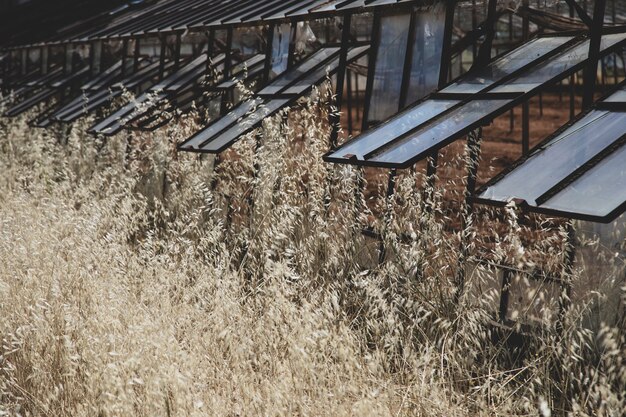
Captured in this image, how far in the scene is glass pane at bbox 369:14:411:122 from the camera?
582 cm


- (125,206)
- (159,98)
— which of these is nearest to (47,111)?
(159,98)

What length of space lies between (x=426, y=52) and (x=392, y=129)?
4.07ft

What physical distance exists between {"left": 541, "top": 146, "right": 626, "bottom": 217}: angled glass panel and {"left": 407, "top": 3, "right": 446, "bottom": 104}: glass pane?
2.32 metres

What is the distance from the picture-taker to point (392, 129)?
4.58m

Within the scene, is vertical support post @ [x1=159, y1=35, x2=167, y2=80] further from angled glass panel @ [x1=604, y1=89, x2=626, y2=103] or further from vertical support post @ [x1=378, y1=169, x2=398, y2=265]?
angled glass panel @ [x1=604, y1=89, x2=626, y2=103]

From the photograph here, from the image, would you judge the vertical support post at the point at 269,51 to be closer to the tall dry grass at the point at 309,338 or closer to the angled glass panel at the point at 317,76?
the angled glass panel at the point at 317,76

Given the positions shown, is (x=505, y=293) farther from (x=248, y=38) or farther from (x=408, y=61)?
(x=248, y=38)

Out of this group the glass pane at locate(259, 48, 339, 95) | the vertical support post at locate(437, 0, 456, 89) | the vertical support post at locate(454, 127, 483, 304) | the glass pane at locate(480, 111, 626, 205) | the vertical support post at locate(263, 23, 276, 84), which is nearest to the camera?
the glass pane at locate(480, 111, 626, 205)

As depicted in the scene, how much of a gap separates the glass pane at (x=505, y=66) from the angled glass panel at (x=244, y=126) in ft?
5.70

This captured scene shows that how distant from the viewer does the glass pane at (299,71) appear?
665 centimetres

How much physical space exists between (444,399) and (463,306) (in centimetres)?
62

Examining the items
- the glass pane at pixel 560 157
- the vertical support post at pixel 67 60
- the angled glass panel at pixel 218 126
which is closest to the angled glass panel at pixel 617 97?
the glass pane at pixel 560 157

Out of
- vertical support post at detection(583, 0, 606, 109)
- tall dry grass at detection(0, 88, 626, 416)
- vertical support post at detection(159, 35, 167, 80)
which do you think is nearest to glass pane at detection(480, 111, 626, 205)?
tall dry grass at detection(0, 88, 626, 416)

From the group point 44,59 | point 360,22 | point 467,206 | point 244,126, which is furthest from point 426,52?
point 44,59
